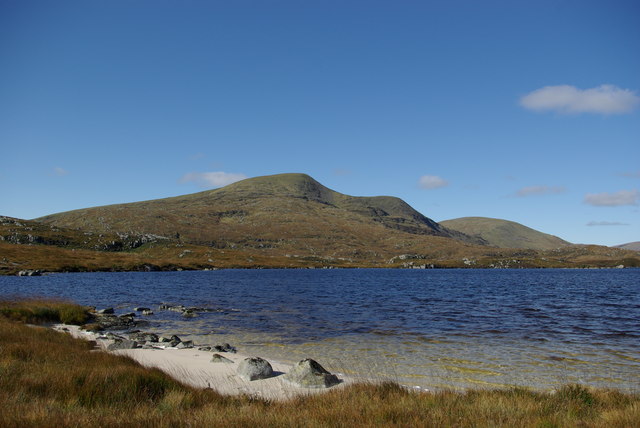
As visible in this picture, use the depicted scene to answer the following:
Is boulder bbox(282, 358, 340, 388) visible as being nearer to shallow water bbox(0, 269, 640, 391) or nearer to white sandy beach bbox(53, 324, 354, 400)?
white sandy beach bbox(53, 324, 354, 400)

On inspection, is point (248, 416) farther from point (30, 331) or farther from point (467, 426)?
point (30, 331)

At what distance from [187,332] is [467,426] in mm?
25802

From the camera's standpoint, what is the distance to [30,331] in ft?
65.6

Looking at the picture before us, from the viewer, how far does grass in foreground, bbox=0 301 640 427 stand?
7945 millimetres

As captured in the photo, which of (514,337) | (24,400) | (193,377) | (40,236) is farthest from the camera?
(40,236)

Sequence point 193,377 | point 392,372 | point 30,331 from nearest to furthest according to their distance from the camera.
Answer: point 193,377 < point 392,372 < point 30,331

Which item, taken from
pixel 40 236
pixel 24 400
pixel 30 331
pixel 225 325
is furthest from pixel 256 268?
pixel 24 400

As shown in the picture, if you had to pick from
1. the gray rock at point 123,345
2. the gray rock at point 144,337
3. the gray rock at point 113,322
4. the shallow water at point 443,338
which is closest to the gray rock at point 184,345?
the gray rock at point 123,345

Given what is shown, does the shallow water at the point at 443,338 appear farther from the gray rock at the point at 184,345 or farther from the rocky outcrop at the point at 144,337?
the gray rock at the point at 184,345

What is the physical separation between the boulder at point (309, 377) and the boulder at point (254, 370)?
90 cm

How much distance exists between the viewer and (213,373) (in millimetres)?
16609

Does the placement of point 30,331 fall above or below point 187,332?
above

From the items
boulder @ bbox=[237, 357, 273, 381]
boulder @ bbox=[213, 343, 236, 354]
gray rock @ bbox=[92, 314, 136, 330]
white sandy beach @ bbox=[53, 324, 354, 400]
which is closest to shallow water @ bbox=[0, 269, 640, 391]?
boulder @ bbox=[213, 343, 236, 354]

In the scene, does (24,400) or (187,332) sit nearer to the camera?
(24,400)
